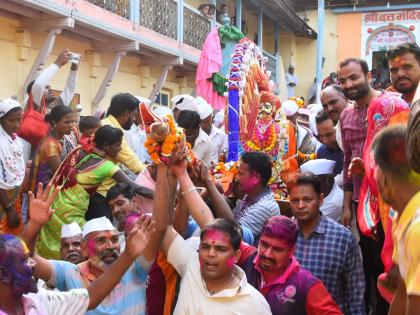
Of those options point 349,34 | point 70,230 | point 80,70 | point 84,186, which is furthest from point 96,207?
point 349,34

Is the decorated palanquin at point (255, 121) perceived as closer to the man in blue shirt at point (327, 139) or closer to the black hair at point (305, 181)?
the man in blue shirt at point (327, 139)

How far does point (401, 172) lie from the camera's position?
87.0 inches

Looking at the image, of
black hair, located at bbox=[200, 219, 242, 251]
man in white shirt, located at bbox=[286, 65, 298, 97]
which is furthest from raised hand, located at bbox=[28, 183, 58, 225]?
man in white shirt, located at bbox=[286, 65, 298, 97]

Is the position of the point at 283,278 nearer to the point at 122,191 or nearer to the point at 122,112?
the point at 122,191

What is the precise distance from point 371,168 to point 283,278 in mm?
812

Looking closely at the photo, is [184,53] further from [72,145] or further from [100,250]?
[100,250]

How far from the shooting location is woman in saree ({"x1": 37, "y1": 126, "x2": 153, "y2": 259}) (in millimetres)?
5289

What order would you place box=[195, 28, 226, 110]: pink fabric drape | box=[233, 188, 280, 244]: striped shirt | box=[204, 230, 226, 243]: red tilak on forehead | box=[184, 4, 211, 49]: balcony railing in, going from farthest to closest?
box=[184, 4, 211, 49]: balcony railing
box=[195, 28, 226, 110]: pink fabric drape
box=[233, 188, 280, 244]: striped shirt
box=[204, 230, 226, 243]: red tilak on forehead

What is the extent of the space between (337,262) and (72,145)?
2.85 metres

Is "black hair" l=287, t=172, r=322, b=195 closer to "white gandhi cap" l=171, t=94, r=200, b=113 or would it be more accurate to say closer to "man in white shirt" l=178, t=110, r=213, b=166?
"man in white shirt" l=178, t=110, r=213, b=166

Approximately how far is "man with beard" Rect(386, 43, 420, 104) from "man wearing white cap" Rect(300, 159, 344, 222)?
1.25 metres

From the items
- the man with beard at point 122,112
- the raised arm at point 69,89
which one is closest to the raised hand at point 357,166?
the man with beard at point 122,112

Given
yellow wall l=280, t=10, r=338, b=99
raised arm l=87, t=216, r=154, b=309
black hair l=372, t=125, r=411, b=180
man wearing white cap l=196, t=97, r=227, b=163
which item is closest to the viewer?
black hair l=372, t=125, r=411, b=180

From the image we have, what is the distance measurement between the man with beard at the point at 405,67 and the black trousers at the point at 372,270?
41.9 inches
